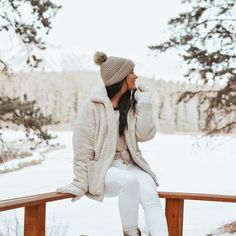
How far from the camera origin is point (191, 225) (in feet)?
18.7

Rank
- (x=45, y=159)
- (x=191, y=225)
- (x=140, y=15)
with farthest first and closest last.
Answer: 1. (x=140, y=15)
2. (x=45, y=159)
3. (x=191, y=225)

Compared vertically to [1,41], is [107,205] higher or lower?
lower

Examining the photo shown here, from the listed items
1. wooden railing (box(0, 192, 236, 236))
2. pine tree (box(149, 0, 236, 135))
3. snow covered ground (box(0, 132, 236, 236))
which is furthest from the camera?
snow covered ground (box(0, 132, 236, 236))

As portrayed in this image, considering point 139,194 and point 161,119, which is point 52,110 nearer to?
point 161,119

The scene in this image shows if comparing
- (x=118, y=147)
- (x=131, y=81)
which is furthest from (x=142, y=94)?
(x=118, y=147)

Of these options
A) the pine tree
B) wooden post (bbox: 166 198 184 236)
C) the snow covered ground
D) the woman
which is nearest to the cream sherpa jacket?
the woman

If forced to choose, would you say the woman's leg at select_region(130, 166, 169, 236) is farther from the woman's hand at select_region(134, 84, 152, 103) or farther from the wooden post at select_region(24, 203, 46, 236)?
the wooden post at select_region(24, 203, 46, 236)

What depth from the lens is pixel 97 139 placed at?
72.0 inches

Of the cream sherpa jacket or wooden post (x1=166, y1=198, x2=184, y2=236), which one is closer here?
the cream sherpa jacket

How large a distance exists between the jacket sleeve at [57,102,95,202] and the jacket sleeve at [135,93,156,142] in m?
0.19

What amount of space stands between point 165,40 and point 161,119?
8711 mm

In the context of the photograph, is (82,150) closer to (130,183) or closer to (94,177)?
(94,177)

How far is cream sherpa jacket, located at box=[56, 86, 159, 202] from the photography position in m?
1.81

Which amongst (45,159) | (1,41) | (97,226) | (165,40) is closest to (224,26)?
(165,40)
